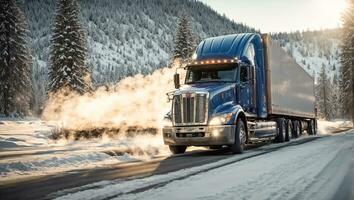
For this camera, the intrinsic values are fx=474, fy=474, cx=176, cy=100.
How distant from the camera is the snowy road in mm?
7242

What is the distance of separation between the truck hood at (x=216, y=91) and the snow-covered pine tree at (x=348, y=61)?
39.2 meters

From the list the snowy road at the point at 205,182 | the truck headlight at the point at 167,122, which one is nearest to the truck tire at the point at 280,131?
the truck headlight at the point at 167,122

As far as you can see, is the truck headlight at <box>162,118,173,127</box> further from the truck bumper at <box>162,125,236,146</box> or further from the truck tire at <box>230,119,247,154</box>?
the truck tire at <box>230,119,247,154</box>

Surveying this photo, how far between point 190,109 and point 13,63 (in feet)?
141

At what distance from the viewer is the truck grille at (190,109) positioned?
1523 cm

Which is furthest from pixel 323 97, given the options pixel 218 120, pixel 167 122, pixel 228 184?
pixel 228 184

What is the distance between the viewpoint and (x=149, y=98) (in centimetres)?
2789

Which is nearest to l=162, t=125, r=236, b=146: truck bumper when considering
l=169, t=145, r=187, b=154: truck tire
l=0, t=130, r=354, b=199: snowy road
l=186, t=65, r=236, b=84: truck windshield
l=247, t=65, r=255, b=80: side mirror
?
l=169, t=145, r=187, b=154: truck tire

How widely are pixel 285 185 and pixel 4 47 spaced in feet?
170

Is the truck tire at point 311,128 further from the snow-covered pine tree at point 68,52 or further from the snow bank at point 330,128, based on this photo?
the snow-covered pine tree at point 68,52

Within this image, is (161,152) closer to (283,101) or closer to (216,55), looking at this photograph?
(216,55)

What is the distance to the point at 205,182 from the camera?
857 cm

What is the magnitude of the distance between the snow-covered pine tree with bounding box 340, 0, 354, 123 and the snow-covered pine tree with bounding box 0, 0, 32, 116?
120 feet

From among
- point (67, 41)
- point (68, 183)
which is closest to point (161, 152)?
point (68, 183)
